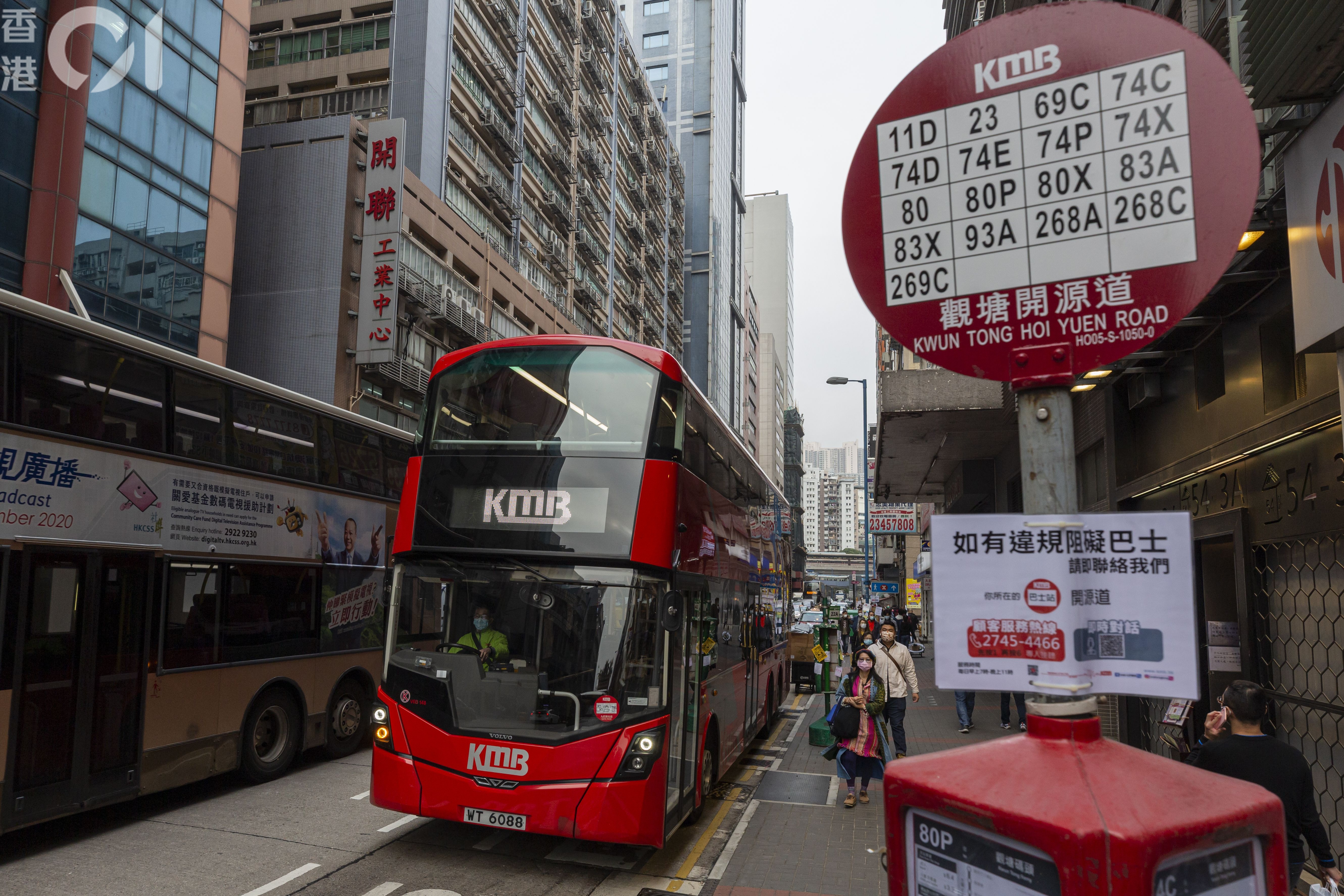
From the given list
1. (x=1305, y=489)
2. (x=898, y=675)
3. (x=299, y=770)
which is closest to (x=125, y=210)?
(x=299, y=770)

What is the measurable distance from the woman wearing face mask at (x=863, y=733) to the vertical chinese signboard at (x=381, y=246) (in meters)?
21.9

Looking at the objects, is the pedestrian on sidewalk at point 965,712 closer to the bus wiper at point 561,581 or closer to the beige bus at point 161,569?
the bus wiper at point 561,581

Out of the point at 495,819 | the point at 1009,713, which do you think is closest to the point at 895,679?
the point at 495,819

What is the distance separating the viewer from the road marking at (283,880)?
6.27 meters

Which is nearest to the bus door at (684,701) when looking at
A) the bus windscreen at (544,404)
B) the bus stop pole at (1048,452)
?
the bus windscreen at (544,404)

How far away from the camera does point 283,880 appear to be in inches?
258

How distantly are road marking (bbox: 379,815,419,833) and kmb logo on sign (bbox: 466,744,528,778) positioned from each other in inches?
49.2

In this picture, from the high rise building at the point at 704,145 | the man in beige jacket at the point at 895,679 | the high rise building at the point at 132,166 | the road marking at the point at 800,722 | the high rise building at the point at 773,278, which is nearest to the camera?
the man in beige jacket at the point at 895,679

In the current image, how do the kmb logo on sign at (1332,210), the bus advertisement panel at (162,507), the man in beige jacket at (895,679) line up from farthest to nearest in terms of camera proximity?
1. the man in beige jacket at (895,679)
2. the bus advertisement panel at (162,507)
3. the kmb logo on sign at (1332,210)

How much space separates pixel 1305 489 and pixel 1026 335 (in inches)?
232

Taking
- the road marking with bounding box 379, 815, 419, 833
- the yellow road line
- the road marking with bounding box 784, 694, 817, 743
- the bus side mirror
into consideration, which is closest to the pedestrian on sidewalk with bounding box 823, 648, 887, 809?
the yellow road line

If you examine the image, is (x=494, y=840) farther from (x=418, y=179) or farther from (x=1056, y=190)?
(x=418, y=179)

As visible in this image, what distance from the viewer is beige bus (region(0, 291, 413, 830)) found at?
704cm

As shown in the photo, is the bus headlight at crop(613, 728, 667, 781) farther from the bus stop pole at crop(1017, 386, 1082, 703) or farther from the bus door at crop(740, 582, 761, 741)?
the bus stop pole at crop(1017, 386, 1082, 703)
